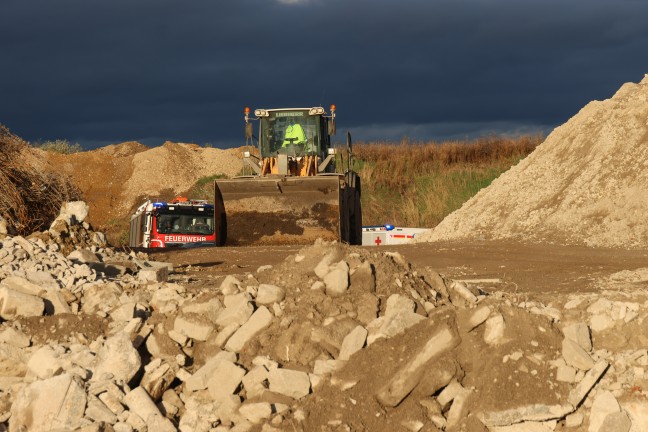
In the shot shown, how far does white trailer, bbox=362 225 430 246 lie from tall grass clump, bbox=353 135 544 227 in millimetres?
5468

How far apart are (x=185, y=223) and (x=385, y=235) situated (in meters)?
6.81

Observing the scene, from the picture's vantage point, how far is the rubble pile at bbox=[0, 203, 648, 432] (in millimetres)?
6633

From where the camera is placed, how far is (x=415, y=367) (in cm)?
685

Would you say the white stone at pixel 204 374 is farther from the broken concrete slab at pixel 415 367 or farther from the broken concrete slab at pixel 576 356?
the broken concrete slab at pixel 576 356

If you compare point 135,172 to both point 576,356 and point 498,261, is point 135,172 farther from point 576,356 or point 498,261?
point 576,356

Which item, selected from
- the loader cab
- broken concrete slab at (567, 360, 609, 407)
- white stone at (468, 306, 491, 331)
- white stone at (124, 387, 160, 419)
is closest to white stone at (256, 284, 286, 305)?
white stone at (124, 387, 160, 419)

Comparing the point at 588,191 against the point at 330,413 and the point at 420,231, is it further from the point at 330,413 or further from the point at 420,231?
the point at 330,413

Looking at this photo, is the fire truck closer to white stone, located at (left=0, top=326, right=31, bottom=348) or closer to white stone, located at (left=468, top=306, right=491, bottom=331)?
white stone, located at (left=0, top=326, right=31, bottom=348)

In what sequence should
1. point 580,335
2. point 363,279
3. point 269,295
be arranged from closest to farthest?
point 580,335
point 269,295
point 363,279

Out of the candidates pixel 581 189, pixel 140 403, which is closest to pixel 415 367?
pixel 140 403

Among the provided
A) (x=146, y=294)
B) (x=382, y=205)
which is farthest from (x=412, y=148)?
(x=146, y=294)

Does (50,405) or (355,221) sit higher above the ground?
(50,405)

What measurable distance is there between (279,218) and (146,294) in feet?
32.2

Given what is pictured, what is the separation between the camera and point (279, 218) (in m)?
18.2
